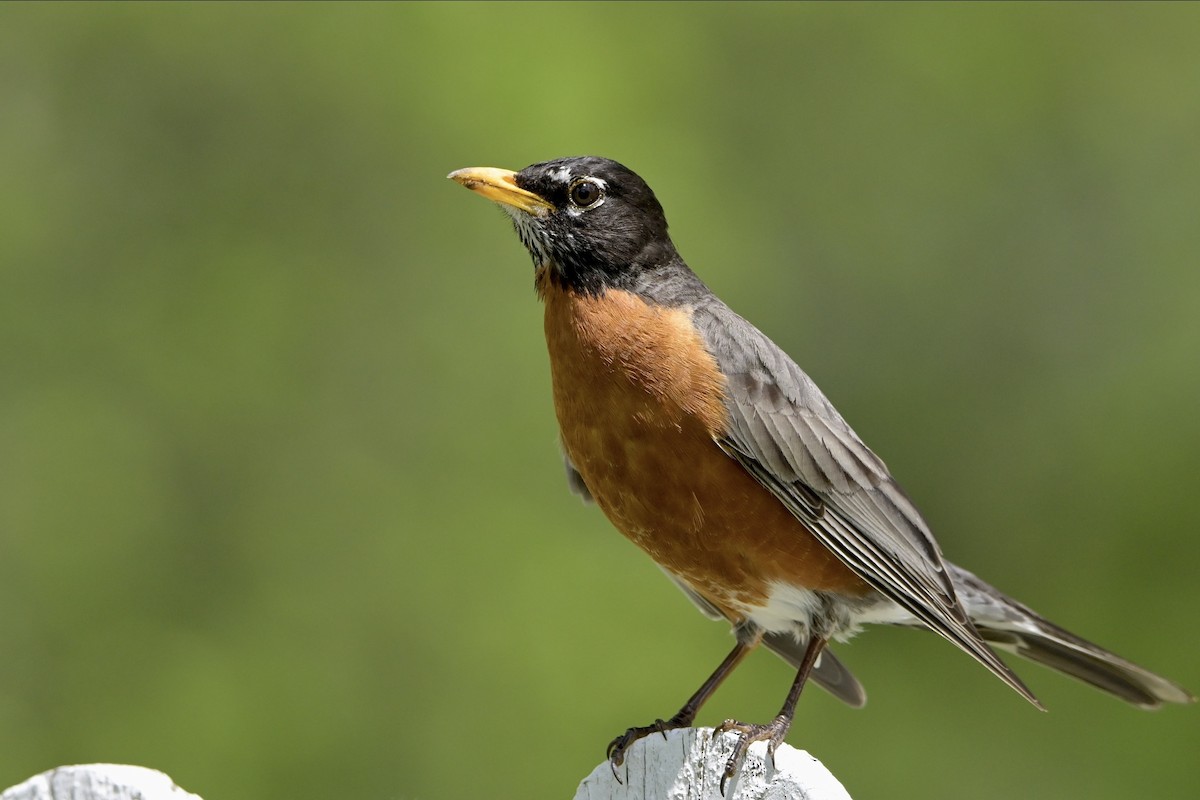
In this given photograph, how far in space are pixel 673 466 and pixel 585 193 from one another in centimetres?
104

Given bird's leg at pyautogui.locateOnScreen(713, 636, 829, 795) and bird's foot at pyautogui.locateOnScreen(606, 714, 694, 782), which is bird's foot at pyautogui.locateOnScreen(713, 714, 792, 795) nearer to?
bird's leg at pyautogui.locateOnScreen(713, 636, 829, 795)

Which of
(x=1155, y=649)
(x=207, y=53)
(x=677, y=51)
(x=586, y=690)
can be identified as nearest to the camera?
(x=586, y=690)

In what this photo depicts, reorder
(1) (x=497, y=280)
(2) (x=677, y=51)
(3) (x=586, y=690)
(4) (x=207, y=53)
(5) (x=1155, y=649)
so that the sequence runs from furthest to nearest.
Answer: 1. (2) (x=677, y=51)
2. (4) (x=207, y=53)
3. (1) (x=497, y=280)
4. (5) (x=1155, y=649)
5. (3) (x=586, y=690)

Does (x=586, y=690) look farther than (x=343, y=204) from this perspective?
No

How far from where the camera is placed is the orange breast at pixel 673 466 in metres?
3.79

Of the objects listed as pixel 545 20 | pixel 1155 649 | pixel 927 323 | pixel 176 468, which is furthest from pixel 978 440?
pixel 176 468

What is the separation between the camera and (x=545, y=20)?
27.5 ft

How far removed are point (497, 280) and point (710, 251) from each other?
49.8 inches

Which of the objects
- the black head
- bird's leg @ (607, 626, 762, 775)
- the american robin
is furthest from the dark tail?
the black head

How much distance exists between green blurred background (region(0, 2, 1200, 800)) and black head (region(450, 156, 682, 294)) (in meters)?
2.86

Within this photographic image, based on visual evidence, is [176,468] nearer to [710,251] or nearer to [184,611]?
[184,611]

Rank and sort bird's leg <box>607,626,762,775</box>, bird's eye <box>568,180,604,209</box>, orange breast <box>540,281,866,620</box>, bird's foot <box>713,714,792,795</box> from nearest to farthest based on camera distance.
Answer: bird's foot <box>713,714,792,795</box> → bird's leg <box>607,626,762,775</box> → orange breast <box>540,281,866,620</box> → bird's eye <box>568,180,604,209</box>

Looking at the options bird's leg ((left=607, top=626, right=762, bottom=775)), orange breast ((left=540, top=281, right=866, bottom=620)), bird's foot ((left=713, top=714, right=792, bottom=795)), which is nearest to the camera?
bird's foot ((left=713, top=714, right=792, bottom=795))

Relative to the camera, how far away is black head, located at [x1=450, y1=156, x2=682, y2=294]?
14.0 ft
